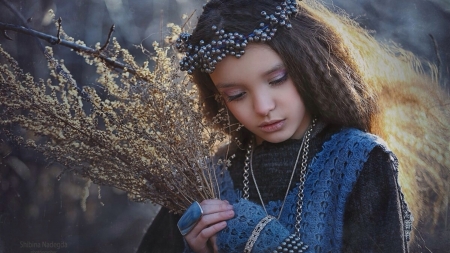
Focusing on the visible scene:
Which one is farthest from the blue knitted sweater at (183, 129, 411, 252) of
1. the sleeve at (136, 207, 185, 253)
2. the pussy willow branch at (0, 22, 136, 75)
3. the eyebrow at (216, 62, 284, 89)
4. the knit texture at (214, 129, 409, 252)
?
the pussy willow branch at (0, 22, 136, 75)

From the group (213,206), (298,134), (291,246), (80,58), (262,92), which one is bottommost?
(291,246)

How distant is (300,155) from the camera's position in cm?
155

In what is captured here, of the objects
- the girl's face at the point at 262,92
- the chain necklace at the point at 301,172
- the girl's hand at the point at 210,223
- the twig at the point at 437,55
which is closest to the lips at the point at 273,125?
the girl's face at the point at 262,92

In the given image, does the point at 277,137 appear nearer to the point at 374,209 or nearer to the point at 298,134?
the point at 298,134

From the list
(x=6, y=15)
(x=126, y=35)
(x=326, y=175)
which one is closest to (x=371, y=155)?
(x=326, y=175)

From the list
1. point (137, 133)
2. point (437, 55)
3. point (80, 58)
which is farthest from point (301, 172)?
point (80, 58)

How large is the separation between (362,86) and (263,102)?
32cm

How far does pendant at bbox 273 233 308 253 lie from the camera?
1378 millimetres

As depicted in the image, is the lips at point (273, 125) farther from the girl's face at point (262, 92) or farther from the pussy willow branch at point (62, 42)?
the pussy willow branch at point (62, 42)

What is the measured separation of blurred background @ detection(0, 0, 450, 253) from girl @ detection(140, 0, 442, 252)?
35 centimetres

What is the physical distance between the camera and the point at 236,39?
1444 millimetres

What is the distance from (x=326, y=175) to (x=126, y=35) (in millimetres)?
860

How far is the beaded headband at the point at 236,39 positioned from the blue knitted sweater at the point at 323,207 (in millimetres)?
333

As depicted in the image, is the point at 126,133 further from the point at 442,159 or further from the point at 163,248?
the point at 442,159
